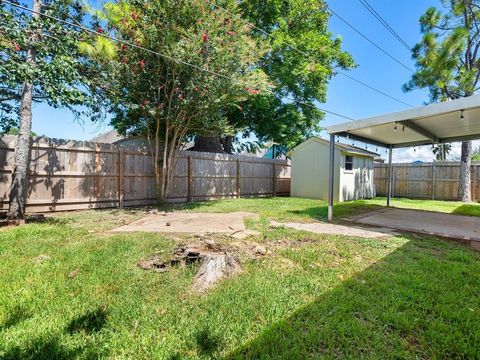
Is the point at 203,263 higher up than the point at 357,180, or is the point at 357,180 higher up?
the point at 357,180

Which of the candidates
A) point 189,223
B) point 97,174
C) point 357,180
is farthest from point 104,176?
point 357,180

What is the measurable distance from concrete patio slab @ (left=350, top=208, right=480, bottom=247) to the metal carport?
4.16ft

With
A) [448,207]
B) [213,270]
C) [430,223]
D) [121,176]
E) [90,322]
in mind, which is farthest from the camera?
[448,207]

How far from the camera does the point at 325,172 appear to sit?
38.9 ft

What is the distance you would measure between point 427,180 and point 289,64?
901cm

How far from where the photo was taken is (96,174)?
7.86m

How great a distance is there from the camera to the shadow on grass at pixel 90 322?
6.82ft

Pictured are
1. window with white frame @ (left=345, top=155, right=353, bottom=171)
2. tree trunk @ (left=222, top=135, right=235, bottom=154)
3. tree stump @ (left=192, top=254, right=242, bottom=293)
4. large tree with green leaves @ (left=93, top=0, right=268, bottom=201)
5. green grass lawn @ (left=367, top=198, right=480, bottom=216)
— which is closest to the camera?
tree stump @ (left=192, top=254, right=242, bottom=293)

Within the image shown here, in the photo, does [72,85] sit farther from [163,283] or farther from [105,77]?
[163,283]

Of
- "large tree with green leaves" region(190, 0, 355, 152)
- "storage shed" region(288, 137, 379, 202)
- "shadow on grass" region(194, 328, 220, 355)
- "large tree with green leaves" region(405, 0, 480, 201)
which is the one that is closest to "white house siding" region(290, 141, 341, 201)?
"storage shed" region(288, 137, 379, 202)

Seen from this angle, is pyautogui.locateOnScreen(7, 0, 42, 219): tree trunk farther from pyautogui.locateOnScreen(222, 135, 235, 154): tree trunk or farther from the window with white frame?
the window with white frame

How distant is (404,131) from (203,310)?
25.1 feet

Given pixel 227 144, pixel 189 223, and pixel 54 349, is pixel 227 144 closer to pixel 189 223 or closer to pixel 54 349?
pixel 189 223

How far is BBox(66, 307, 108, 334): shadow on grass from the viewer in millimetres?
2080
